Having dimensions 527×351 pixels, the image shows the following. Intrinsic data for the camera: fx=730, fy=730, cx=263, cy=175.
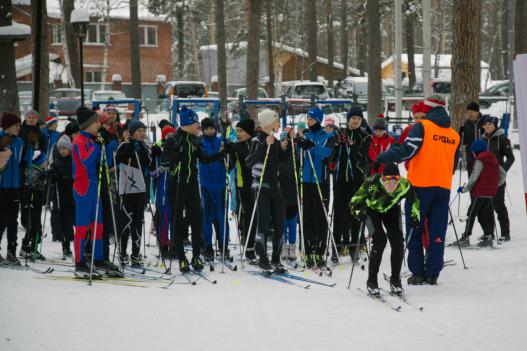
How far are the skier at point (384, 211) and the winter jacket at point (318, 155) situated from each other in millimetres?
1805

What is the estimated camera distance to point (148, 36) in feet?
187

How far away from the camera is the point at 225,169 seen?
381 inches

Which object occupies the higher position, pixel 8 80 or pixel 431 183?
pixel 8 80

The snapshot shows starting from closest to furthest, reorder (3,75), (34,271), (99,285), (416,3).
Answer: (99,285) → (34,271) → (3,75) → (416,3)

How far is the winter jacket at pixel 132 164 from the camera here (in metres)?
9.20

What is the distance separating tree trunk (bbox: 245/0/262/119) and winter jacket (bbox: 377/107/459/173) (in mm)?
18025

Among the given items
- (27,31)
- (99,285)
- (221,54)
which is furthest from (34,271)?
(221,54)

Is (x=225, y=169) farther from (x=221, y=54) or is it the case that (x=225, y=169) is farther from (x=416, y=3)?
(x=416, y=3)

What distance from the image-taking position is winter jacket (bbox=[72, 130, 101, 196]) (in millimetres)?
8297

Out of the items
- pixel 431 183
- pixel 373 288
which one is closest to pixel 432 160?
pixel 431 183

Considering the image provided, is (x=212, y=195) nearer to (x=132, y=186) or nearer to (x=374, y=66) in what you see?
(x=132, y=186)

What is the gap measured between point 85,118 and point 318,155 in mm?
2989

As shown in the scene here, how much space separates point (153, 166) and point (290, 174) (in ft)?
5.96

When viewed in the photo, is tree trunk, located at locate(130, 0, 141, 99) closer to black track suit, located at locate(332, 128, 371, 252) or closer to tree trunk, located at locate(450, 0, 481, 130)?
tree trunk, located at locate(450, 0, 481, 130)
